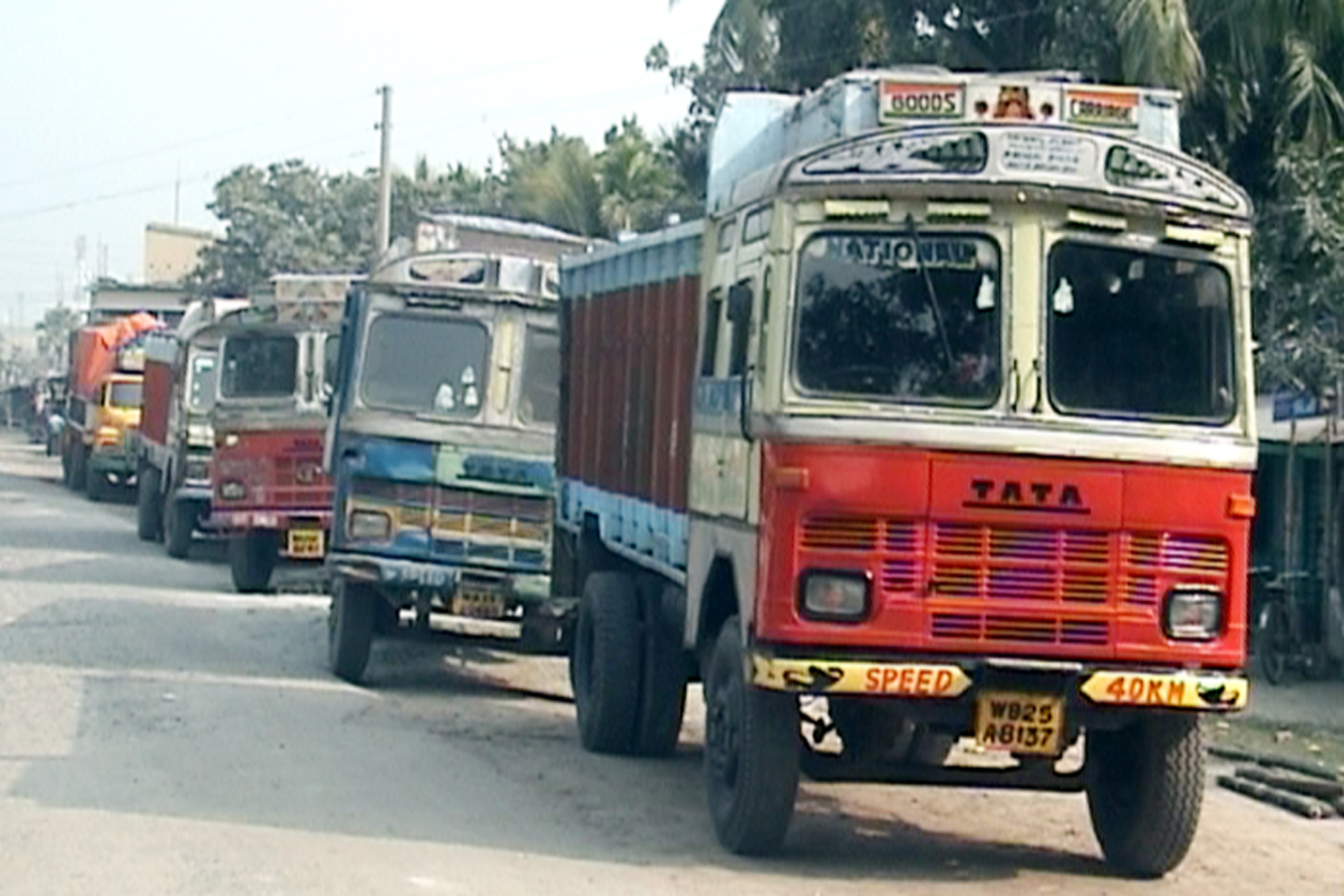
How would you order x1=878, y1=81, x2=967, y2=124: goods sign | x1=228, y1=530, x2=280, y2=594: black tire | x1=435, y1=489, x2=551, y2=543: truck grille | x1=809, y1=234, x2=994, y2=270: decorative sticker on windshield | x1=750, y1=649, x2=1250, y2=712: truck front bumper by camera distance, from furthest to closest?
1. x1=228, y1=530, x2=280, y2=594: black tire
2. x1=435, y1=489, x2=551, y2=543: truck grille
3. x1=878, y1=81, x2=967, y2=124: goods sign
4. x1=809, y1=234, x2=994, y2=270: decorative sticker on windshield
5. x1=750, y1=649, x2=1250, y2=712: truck front bumper

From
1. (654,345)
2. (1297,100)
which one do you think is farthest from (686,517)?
(1297,100)

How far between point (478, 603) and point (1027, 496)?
7.47 m

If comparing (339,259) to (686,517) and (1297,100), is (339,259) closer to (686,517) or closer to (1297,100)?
(1297,100)

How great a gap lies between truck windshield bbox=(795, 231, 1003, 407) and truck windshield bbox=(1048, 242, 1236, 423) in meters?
0.30

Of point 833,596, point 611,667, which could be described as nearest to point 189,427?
point 611,667

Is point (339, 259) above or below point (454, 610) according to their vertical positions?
above

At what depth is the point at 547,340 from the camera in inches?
675

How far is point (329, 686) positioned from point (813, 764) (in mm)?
6672

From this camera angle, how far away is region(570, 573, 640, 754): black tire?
1352cm

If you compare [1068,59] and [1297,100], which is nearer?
[1297,100]

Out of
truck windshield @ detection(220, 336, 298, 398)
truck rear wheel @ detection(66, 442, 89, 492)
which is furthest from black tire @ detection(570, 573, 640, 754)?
truck rear wheel @ detection(66, 442, 89, 492)

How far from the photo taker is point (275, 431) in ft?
76.1

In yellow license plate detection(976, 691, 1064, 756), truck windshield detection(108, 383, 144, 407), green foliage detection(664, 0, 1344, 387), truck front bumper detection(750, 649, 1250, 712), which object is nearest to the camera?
truck front bumper detection(750, 649, 1250, 712)

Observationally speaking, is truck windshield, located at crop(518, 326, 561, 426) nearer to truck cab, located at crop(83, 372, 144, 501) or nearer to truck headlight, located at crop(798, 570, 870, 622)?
truck headlight, located at crop(798, 570, 870, 622)
